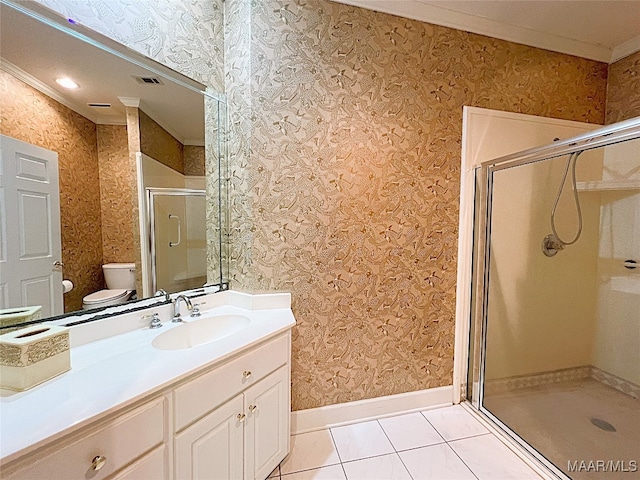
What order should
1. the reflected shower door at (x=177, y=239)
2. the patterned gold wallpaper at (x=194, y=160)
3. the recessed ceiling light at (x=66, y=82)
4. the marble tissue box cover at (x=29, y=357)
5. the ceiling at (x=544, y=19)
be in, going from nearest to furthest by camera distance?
the marble tissue box cover at (x=29, y=357) → the recessed ceiling light at (x=66, y=82) → the reflected shower door at (x=177, y=239) → the patterned gold wallpaper at (x=194, y=160) → the ceiling at (x=544, y=19)

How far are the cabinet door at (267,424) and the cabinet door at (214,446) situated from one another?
0.18ft

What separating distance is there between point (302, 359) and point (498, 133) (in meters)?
1.98

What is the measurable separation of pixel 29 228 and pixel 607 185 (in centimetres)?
334

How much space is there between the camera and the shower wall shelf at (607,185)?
2.06 meters

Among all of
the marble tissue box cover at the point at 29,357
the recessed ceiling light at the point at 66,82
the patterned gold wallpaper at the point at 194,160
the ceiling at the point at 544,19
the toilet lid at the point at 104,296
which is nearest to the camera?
the marble tissue box cover at the point at 29,357

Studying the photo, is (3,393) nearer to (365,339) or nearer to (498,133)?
(365,339)

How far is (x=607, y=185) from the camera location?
213cm

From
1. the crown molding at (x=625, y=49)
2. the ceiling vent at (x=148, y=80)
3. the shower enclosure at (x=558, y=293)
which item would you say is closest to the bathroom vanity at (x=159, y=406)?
the ceiling vent at (x=148, y=80)

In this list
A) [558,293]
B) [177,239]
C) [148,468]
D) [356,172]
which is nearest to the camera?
[148,468]

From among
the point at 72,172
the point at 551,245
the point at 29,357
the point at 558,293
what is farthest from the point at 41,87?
the point at 558,293

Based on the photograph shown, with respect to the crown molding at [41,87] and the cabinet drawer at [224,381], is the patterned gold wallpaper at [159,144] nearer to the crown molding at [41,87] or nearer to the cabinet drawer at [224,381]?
the crown molding at [41,87]

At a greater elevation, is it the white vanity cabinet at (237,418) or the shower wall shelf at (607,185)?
the shower wall shelf at (607,185)

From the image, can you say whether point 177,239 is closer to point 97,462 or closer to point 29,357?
point 29,357

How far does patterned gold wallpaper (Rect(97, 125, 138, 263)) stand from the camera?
1234mm
